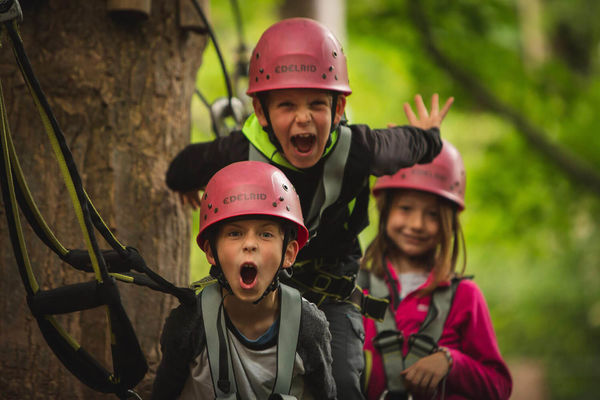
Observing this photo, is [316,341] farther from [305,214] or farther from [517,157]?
[517,157]

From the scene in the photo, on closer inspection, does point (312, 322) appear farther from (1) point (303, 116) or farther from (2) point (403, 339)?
(2) point (403, 339)

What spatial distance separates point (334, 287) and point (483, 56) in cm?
645

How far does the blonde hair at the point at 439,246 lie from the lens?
4672 mm

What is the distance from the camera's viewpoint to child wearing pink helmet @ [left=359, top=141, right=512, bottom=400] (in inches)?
170

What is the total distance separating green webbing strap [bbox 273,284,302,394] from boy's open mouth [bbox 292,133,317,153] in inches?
30.3

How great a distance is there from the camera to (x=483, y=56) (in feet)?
31.2

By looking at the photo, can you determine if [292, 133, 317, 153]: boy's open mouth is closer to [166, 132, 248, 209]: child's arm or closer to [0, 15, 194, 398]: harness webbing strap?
[166, 132, 248, 209]: child's arm

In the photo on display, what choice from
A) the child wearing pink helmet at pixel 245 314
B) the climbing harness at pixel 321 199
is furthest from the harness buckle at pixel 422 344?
the child wearing pink helmet at pixel 245 314

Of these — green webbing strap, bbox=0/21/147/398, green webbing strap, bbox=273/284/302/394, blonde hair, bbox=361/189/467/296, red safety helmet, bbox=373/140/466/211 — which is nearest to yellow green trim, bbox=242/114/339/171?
green webbing strap, bbox=273/284/302/394

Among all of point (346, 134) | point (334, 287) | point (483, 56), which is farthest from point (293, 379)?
point (483, 56)

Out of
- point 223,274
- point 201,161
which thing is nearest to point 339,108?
point 201,161

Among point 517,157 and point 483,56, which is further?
point 517,157

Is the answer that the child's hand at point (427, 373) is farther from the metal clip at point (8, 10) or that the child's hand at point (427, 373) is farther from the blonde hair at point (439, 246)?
the metal clip at point (8, 10)

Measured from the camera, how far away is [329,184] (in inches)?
143
